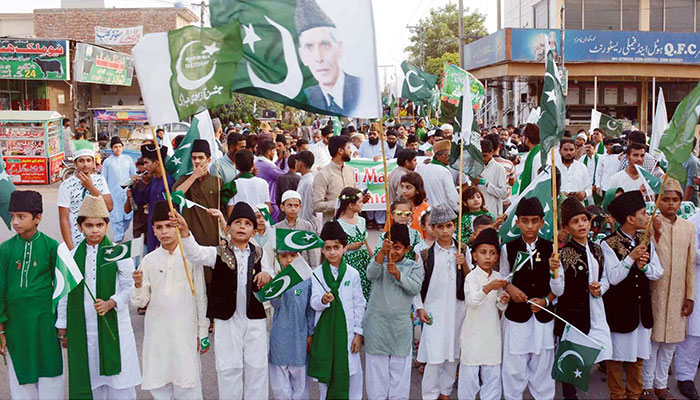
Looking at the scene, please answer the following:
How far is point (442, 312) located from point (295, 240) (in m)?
1.30

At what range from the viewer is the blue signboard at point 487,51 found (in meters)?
30.5

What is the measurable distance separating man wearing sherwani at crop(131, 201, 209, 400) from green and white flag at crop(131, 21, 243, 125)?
710mm

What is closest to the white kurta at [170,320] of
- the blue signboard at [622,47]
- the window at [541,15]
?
the blue signboard at [622,47]

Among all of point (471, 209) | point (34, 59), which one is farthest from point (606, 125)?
point (34, 59)

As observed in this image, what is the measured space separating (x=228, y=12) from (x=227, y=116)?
29562mm

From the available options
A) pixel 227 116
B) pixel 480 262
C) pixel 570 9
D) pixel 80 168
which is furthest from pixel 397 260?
pixel 570 9

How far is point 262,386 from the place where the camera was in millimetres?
5102

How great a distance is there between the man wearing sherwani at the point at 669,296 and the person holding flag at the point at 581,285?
0.61 meters

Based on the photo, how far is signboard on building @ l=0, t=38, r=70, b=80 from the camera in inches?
1024

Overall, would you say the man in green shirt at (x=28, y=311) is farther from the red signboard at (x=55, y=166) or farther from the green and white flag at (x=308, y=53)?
the red signboard at (x=55, y=166)

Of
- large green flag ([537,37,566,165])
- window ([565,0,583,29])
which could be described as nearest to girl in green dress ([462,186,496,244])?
large green flag ([537,37,566,165])

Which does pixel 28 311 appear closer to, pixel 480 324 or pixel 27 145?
pixel 480 324

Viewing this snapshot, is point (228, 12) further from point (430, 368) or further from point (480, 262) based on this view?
point (430, 368)

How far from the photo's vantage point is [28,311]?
16.3 feet
